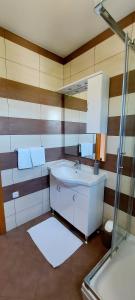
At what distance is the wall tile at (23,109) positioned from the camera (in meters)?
1.73

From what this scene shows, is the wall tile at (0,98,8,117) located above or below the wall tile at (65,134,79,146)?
above

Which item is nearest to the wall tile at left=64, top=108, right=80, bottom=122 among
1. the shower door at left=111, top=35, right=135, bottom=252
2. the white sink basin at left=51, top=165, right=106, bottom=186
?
the white sink basin at left=51, top=165, right=106, bottom=186

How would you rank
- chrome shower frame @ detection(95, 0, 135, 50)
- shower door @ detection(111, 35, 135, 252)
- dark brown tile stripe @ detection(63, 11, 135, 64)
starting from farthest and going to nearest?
dark brown tile stripe @ detection(63, 11, 135, 64)
shower door @ detection(111, 35, 135, 252)
chrome shower frame @ detection(95, 0, 135, 50)

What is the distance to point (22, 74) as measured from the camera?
1779 mm

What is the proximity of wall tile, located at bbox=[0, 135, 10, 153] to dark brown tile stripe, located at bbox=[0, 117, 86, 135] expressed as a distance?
0.05 m

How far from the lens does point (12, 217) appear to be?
1.89 metres

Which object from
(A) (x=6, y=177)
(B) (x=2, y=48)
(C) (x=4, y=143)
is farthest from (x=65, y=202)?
(B) (x=2, y=48)

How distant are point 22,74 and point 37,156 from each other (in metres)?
1.06

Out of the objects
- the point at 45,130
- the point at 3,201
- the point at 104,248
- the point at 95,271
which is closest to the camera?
the point at 95,271

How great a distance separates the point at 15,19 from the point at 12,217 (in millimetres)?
2286

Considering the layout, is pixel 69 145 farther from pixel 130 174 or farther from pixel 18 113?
pixel 130 174

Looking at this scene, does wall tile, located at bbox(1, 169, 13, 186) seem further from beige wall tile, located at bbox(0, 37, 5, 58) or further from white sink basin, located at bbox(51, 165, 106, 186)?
beige wall tile, located at bbox(0, 37, 5, 58)

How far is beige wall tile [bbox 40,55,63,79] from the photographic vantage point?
6.45 ft

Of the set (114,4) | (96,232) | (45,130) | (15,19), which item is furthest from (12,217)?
(114,4)
